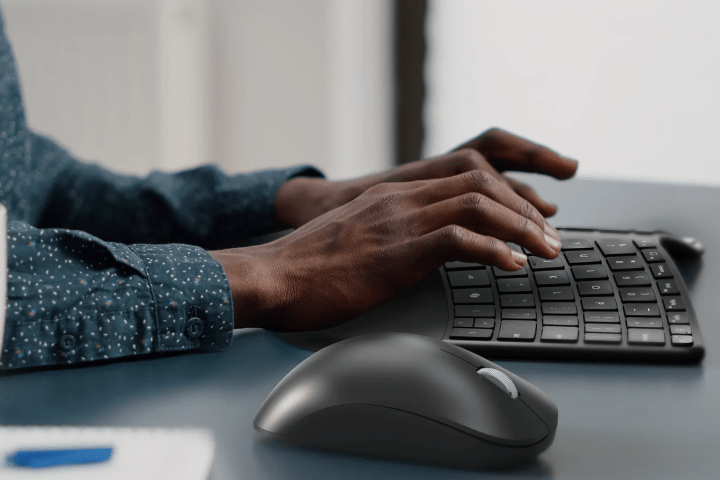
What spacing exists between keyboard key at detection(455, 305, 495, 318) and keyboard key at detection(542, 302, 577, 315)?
0.03 m

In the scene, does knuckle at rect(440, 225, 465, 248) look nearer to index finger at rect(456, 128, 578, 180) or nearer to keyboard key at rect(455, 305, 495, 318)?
keyboard key at rect(455, 305, 495, 318)

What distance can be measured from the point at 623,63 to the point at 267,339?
4.11 ft

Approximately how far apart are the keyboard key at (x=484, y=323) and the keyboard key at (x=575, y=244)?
10cm

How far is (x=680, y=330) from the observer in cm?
41

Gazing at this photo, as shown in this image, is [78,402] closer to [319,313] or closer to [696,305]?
[319,313]

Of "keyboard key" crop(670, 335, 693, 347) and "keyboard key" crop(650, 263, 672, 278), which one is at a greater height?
"keyboard key" crop(650, 263, 672, 278)

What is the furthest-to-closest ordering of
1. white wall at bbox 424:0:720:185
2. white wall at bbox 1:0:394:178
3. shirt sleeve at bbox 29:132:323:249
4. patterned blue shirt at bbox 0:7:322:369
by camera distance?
1. white wall at bbox 1:0:394:178
2. white wall at bbox 424:0:720:185
3. shirt sleeve at bbox 29:132:323:249
4. patterned blue shirt at bbox 0:7:322:369

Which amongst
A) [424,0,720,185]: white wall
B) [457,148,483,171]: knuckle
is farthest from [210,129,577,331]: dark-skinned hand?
[424,0,720,185]: white wall

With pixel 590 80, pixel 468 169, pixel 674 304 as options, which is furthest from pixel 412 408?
pixel 590 80

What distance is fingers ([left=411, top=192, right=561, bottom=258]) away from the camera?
0.46 m

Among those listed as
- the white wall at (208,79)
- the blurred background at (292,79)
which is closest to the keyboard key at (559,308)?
the blurred background at (292,79)

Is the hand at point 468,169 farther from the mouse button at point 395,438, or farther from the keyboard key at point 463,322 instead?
the mouse button at point 395,438

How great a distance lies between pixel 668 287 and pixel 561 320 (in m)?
0.08

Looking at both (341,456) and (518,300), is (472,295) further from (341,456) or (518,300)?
(341,456)
